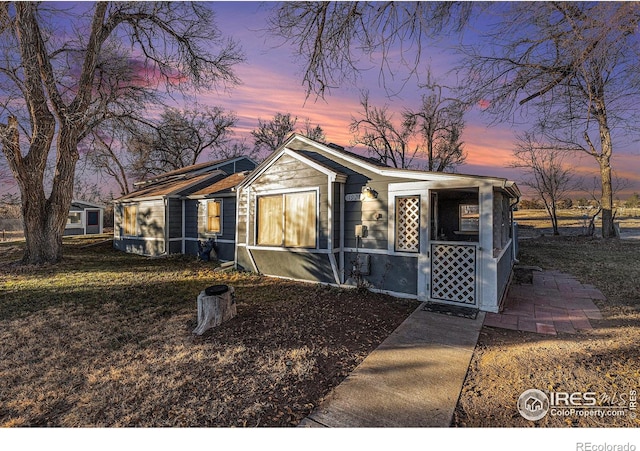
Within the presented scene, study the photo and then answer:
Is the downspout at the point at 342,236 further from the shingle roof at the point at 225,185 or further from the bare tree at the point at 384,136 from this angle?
the bare tree at the point at 384,136

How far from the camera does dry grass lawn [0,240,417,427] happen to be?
2436 millimetres

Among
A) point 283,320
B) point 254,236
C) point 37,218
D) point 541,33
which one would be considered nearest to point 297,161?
point 254,236

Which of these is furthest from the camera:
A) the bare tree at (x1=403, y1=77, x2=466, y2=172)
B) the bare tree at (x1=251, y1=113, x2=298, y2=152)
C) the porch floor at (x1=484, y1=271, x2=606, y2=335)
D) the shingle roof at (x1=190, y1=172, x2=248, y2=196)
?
the bare tree at (x1=251, y1=113, x2=298, y2=152)

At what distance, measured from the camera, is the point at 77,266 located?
923 cm

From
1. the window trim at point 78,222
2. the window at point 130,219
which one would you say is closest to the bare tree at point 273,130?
the window at point 130,219

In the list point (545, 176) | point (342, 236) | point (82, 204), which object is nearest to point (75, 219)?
point (82, 204)

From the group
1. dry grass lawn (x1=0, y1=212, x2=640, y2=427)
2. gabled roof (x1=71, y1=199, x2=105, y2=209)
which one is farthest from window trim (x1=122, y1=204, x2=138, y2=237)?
gabled roof (x1=71, y1=199, x2=105, y2=209)

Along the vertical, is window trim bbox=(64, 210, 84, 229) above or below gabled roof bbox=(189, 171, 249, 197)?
below

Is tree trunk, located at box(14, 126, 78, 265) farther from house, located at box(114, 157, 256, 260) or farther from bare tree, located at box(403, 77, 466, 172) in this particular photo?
bare tree, located at box(403, 77, 466, 172)

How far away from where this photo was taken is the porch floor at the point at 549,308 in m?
4.40

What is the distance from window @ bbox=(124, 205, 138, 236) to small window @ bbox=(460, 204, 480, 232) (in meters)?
13.1

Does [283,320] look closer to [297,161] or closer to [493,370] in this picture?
[493,370]

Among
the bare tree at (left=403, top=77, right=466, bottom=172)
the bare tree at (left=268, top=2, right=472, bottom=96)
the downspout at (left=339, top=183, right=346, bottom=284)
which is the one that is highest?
the bare tree at (left=403, top=77, right=466, bottom=172)

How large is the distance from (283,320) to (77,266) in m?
8.55
